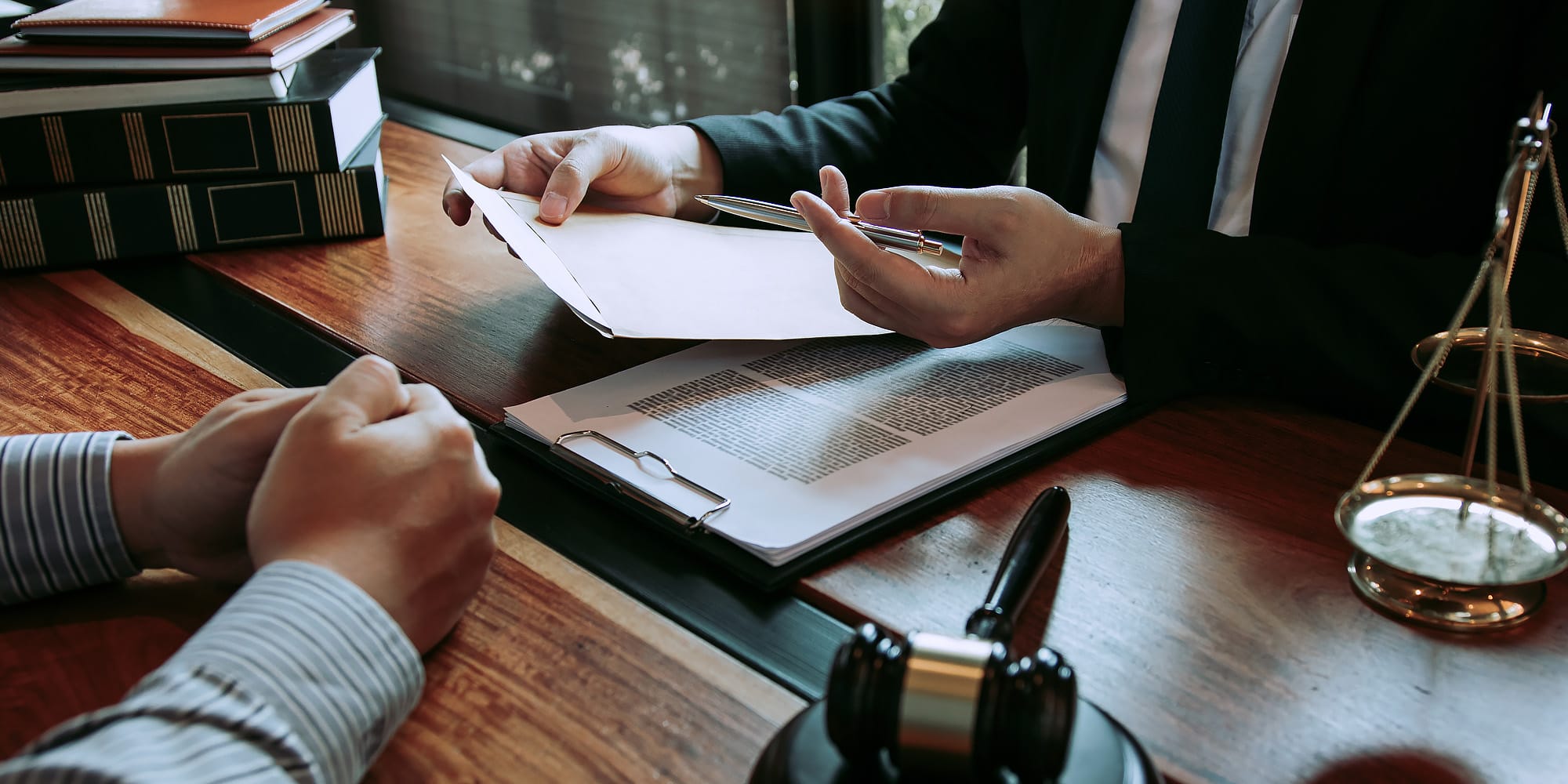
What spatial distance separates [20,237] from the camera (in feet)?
4.32

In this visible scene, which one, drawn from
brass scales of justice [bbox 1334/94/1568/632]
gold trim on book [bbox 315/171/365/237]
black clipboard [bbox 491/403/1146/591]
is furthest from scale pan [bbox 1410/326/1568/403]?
gold trim on book [bbox 315/171/365/237]

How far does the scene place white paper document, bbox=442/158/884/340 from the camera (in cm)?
94

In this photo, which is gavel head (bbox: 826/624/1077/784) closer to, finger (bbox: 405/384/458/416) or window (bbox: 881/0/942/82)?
finger (bbox: 405/384/458/416)

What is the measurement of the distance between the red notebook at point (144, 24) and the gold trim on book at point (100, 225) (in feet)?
0.60

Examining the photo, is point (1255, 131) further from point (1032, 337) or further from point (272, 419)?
point (272, 419)

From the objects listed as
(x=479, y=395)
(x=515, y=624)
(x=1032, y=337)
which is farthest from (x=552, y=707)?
(x=1032, y=337)

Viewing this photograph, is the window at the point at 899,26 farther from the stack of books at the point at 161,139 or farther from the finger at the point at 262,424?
the finger at the point at 262,424

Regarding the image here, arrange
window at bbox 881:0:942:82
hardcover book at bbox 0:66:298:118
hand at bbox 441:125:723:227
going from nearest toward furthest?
hand at bbox 441:125:723:227
hardcover book at bbox 0:66:298:118
window at bbox 881:0:942:82

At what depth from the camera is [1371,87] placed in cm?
103

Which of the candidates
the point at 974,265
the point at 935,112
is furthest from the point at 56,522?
the point at 935,112

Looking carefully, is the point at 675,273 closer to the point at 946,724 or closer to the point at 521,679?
the point at 521,679

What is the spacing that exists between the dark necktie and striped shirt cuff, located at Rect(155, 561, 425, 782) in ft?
2.63

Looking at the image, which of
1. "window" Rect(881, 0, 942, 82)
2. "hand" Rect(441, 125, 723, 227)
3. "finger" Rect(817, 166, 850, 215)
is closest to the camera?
"finger" Rect(817, 166, 850, 215)

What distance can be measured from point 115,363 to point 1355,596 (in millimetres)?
1028
